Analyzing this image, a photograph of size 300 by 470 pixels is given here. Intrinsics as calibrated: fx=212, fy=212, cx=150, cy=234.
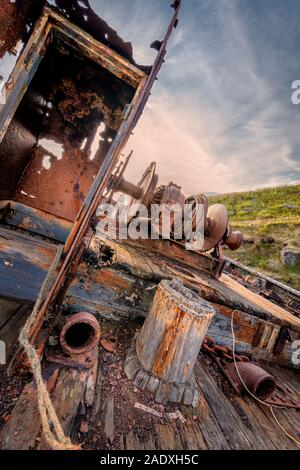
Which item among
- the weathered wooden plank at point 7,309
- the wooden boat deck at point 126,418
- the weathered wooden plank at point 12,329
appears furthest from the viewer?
the weathered wooden plank at point 7,309

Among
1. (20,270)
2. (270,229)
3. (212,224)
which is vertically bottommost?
(20,270)

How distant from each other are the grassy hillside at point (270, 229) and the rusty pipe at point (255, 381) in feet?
44.9

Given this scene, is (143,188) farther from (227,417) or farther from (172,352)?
(227,417)

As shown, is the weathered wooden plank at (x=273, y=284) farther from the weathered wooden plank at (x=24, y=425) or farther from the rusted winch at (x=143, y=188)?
the weathered wooden plank at (x=24, y=425)

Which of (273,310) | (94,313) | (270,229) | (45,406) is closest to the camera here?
(45,406)

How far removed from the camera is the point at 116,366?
6.44 feet

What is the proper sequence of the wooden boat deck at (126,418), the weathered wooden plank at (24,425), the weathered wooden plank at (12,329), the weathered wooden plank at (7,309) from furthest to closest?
1. the weathered wooden plank at (7,309)
2. the weathered wooden plank at (12,329)
3. the wooden boat deck at (126,418)
4. the weathered wooden plank at (24,425)

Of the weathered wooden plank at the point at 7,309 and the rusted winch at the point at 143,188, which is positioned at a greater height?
the rusted winch at the point at 143,188

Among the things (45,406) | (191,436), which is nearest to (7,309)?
(45,406)

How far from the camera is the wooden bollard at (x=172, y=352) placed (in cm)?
184

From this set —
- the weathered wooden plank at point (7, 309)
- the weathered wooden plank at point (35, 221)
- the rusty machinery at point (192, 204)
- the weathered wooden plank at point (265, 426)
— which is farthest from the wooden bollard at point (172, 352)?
the rusty machinery at point (192, 204)

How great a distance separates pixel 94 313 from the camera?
98.0 inches

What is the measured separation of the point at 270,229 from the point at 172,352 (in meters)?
20.3
